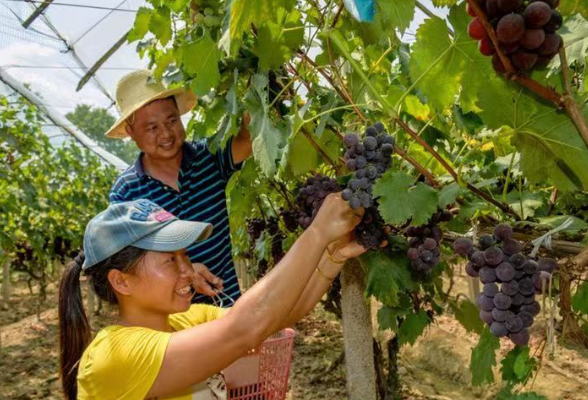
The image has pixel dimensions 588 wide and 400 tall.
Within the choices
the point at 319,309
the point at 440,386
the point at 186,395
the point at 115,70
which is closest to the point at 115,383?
the point at 186,395

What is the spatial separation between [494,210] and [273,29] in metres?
0.84

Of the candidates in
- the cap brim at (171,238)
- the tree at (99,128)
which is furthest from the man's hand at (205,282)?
the tree at (99,128)

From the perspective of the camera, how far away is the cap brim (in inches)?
58.1

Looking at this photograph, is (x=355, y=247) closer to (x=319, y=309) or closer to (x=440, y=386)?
(x=440, y=386)

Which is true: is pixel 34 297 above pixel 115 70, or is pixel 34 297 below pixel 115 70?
below

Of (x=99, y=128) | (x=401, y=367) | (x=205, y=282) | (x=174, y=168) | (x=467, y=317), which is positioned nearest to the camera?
(x=205, y=282)

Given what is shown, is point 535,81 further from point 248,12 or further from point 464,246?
point 248,12

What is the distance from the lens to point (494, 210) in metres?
1.41

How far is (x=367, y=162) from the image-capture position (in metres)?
1.23

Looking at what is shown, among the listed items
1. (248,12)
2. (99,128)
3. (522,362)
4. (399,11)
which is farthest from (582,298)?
(99,128)

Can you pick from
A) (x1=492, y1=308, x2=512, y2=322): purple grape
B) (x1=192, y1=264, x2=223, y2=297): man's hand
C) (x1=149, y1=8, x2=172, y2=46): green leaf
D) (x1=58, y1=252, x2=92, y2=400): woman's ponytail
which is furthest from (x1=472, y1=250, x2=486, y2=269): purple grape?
(x1=149, y1=8, x2=172, y2=46): green leaf

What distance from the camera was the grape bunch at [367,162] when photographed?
1.21 meters

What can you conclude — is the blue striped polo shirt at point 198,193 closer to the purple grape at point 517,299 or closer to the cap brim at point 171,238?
the cap brim at point 171,238

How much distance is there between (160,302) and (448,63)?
3.40 ft
